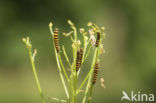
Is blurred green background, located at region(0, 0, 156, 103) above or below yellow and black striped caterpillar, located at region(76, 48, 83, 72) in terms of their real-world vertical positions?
below

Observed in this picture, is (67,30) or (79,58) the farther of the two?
(67,30)

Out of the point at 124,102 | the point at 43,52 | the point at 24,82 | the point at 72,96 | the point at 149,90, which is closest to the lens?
the point at 72,96

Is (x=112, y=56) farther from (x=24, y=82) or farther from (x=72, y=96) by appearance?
(x=72, y=96)

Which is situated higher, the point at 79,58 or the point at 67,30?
the point at 79,58

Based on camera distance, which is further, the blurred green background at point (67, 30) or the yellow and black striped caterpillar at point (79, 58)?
the blurred green background at point (67, 30)

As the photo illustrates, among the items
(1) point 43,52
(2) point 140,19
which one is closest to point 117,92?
(2) point 140,19

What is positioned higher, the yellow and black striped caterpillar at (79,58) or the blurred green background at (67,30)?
the yellow and black striped caterpillar at (79,58)

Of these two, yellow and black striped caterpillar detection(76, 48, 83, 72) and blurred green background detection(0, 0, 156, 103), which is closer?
yellow and black striped caterpillar detection(76, 48, 83, 72)

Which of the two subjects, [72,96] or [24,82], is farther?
[24,82]
